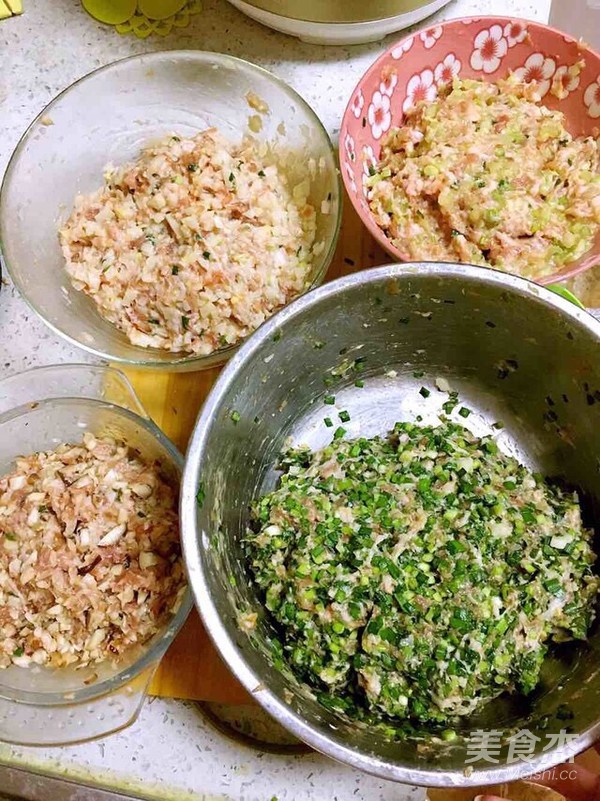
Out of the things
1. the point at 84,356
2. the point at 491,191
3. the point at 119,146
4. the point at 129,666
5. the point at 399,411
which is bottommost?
the point at 129,666

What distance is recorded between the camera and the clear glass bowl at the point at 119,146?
1230mm

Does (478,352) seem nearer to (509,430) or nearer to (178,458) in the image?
(509,430)

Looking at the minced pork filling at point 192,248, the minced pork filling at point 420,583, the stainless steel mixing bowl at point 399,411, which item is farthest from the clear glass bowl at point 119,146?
the minced pork filling at point 420,583

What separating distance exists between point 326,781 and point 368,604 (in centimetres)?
38

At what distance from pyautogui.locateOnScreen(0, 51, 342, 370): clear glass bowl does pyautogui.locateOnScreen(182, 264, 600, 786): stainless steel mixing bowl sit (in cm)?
15

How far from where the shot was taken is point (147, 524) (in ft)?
3.72

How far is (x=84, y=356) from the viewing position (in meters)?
1.37

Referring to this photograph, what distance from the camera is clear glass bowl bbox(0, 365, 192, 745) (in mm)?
1097

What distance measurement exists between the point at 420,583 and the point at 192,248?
1.92ft

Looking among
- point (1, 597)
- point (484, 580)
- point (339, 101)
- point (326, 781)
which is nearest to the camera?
point (484, 580)

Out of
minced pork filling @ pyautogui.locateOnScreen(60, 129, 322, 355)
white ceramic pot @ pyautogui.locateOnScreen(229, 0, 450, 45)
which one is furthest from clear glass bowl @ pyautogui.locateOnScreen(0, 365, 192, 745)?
white ceramic pot @ pyautogui.locateOnScreen(229, 0, 450, 45)

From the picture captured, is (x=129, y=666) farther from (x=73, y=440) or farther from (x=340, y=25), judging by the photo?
(x=340, y=25)

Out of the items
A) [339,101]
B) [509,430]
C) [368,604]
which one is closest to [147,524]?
[368,604]

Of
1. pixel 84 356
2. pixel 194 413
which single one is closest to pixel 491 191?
pixel 194 413
